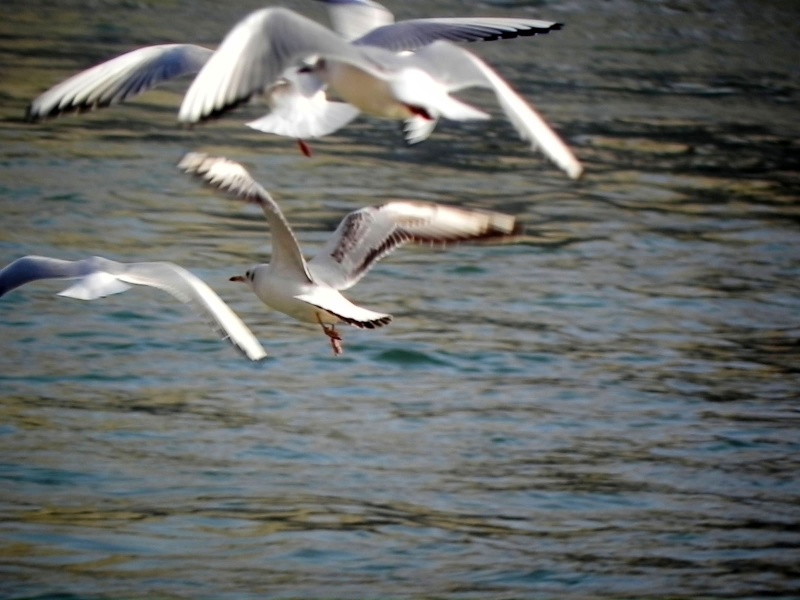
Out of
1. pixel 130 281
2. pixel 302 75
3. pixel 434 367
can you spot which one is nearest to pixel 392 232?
pixel 302 75

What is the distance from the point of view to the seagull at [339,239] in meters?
6.09

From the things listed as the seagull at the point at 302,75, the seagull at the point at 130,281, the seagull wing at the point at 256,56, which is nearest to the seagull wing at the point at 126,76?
the seagull at the point at 302,75

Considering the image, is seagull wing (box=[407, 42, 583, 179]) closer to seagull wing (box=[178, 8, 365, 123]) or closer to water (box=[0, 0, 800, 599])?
seagull wing (box=[178, 8, 365, 123])

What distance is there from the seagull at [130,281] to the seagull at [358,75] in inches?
42.5

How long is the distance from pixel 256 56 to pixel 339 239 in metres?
1.31

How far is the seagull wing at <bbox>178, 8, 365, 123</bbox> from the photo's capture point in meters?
5.26

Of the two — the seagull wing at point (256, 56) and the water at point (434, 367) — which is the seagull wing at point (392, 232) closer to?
the seagull wing at point (256, 56)

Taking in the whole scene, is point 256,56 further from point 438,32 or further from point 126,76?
point 126,76

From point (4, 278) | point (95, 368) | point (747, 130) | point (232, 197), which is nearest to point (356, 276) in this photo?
point (232, 197)

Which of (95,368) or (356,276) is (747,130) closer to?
(95,368)

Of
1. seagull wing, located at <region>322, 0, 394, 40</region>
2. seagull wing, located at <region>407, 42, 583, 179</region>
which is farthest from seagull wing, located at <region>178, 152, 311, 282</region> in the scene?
seagull wing, located at <region>322, 0, 394, 40</region>

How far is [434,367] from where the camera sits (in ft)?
31.9

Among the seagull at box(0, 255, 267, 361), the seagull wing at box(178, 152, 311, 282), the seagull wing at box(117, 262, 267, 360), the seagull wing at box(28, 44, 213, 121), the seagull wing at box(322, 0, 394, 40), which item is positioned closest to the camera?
the seagull wing at box(178, 152, 311, 282)

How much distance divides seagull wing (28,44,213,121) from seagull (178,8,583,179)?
2.82 feet
